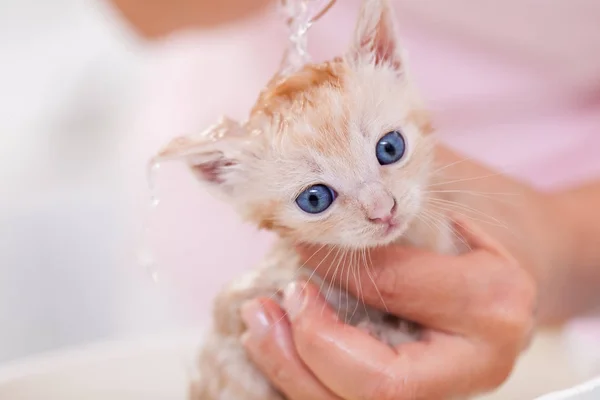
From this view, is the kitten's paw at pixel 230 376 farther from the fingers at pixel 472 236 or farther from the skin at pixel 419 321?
the fingers at pixel 472 236

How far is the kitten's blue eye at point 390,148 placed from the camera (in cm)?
43

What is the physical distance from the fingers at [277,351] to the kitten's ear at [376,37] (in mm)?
180

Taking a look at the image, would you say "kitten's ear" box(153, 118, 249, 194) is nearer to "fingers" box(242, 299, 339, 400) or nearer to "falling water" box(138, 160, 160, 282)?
"fingers" box(242, 299, 339, 400)

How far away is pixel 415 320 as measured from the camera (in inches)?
19.4

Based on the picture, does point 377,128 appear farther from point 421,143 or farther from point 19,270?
point 19,270

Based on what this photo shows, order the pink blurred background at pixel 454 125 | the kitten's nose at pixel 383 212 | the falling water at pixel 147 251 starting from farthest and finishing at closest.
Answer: the falling water at pixel 147 251 < the pink blurred background at pixel 454 125 < the kitten's nose at pixel 383 212

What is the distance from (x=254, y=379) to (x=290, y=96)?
0.21 meters

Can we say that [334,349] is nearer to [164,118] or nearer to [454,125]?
[454,125]

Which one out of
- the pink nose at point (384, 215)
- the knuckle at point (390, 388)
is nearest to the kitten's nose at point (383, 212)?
the pink nose at point (384, 215)

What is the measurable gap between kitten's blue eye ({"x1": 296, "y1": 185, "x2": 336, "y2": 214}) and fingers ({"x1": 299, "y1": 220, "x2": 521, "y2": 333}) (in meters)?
0.05

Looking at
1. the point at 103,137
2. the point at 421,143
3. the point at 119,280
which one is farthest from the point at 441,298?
the point at 103,137

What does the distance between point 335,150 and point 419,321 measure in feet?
0.48

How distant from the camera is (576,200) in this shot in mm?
741

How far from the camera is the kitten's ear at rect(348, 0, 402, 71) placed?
0.44 m
